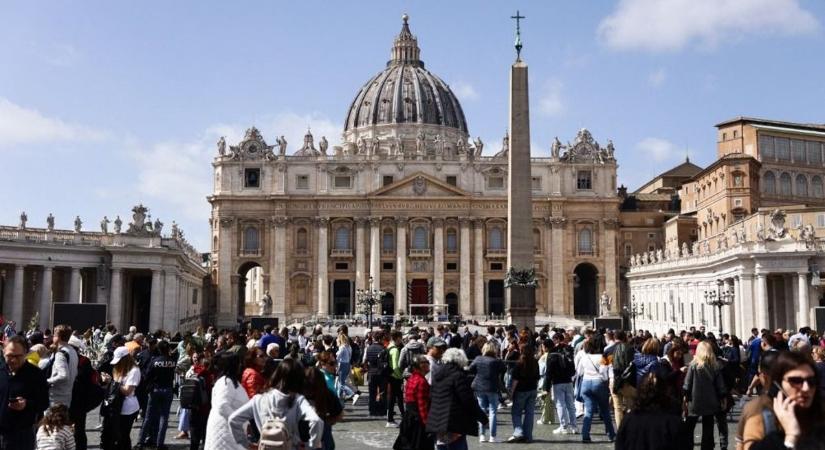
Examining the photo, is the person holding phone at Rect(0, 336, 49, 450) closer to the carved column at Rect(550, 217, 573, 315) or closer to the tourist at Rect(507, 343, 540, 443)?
the tourist at Rect(507, 343, 540, 443)

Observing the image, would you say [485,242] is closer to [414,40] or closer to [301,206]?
[301,206]

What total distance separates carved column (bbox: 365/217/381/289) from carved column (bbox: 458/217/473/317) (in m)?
6.84

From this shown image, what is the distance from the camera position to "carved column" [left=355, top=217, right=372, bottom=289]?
7219 centimetres

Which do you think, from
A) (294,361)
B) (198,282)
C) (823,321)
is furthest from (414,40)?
(294,361)

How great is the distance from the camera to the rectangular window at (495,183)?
2904 inches

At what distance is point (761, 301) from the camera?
127 ft

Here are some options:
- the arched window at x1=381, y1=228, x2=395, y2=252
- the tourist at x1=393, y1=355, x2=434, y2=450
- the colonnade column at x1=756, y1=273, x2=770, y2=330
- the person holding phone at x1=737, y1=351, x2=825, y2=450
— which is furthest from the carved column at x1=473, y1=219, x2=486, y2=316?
the person holding phone at x1=737, y1=351, x2=825, y2=450

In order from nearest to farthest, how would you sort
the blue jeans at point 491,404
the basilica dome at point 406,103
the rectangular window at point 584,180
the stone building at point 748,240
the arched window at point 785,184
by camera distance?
the blue jeans at point 491,404 → the stone building at point 748,240 → the arched window at point 785,184 → the rectangular window at point 584,180 → the basilica dome at point 406,103

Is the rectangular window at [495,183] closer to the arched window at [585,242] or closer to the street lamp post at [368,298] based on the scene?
the arched window at [585,242]

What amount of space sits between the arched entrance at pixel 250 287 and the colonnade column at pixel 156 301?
23725 millimetres

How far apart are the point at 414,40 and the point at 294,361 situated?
10506 cm

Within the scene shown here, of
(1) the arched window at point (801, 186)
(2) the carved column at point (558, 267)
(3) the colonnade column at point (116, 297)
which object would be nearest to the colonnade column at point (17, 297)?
(3) the colonnade column at point (116, 297)

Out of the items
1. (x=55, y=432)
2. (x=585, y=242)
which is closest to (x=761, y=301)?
(x=585, y=242)

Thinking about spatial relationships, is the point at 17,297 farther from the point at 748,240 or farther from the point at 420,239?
the point at 748,240
